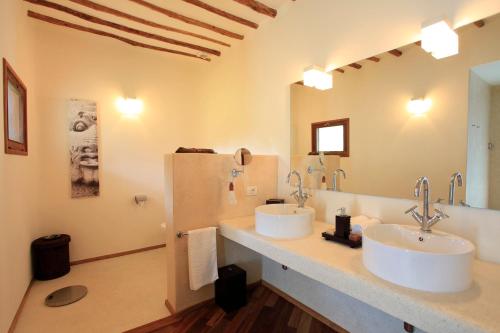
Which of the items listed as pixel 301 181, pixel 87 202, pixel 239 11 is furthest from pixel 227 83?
pixel 87 202

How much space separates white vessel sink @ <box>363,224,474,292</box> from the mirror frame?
8.51 feet

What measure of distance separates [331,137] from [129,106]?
9.30 feet

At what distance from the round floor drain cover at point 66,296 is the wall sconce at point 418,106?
3.26 metres

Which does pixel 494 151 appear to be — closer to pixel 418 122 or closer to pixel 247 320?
pixel 418 122

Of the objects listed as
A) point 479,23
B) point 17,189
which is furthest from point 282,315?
point 17,189

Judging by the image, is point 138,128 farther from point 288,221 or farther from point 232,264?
point 288,221

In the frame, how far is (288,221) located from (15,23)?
2918 mm

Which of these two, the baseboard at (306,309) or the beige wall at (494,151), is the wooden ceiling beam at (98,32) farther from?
the beige wall at (494,151)

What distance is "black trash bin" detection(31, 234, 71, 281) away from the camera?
276cm

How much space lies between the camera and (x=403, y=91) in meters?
1.74

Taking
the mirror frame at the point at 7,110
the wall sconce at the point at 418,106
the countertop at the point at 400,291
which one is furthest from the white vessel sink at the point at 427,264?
the mirror frame at the point at 7,110

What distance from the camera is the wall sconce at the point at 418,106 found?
1.62 metres

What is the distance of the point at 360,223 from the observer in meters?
1.74

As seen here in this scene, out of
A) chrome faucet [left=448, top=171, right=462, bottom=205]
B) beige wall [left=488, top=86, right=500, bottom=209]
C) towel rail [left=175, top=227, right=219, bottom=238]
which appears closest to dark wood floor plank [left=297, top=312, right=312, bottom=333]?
towel rail [left=175, top=227, right=219, bottom=238]
